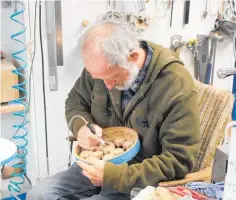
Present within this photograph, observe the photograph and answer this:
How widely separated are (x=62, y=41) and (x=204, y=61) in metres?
1.08

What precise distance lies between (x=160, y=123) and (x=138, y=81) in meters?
0.20

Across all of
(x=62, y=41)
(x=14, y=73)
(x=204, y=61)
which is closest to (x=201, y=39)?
(x=204, y=61)

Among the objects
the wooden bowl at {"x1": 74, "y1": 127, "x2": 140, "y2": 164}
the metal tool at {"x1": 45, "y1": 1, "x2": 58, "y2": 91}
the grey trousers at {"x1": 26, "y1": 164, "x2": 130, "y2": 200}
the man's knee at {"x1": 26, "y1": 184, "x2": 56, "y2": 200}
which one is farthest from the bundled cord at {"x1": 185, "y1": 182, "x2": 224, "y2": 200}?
the metal tool at {"x1": 45, "y1": 1, "x2": 58, "y2": 91}

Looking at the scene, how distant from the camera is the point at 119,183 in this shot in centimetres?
132

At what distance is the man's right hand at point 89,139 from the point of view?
1471 millimetres

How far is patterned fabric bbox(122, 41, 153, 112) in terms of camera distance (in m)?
1.46

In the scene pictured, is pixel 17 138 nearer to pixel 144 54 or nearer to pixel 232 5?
pixel 144 54

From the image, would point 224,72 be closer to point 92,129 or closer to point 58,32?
point 92,129

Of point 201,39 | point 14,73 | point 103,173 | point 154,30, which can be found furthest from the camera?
point 201,39

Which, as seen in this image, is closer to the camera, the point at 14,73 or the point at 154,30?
the point at 14,73

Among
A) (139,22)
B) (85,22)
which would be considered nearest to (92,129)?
(85,22)

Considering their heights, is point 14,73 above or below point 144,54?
below

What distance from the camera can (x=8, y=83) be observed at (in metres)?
1.99

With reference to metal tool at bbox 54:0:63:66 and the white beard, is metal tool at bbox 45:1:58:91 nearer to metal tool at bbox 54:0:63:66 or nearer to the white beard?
metal tool at bbox 54:0:63:66
